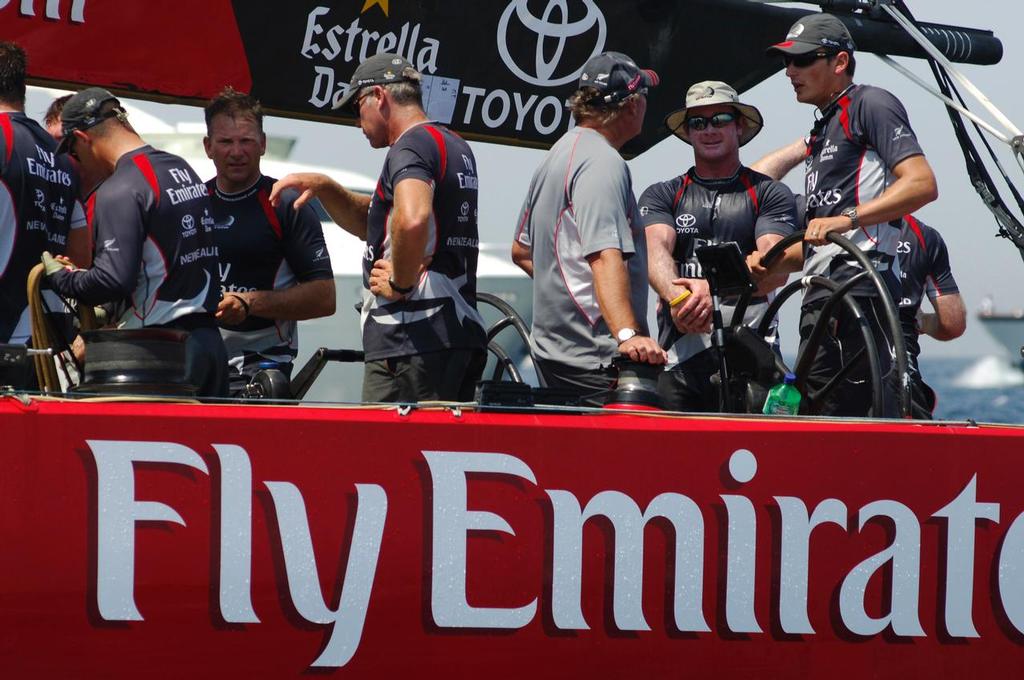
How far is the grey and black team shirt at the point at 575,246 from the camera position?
4344 mm

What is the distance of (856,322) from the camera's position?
4.64 m

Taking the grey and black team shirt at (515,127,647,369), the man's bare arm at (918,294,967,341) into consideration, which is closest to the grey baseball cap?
the grey and black team shirt at (515,127,647,369)

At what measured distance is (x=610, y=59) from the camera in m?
4.43

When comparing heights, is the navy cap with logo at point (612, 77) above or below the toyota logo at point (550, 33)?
below

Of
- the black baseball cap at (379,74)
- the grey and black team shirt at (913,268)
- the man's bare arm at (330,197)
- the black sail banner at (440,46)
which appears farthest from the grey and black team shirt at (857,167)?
the man's bare arm at (330,197)

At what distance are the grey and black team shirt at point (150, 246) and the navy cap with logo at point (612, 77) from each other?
122 centimetres

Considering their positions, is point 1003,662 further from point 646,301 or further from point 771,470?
point 646,301

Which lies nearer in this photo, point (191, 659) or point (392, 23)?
point (191, 659)

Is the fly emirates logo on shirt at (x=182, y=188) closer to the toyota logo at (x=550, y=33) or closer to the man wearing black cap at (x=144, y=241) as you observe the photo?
the man wearing black cap at (x=144, y=241)

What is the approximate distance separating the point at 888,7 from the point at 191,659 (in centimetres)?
407

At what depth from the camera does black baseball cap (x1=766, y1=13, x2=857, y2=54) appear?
486 cm

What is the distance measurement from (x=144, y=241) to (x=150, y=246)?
0.03 m

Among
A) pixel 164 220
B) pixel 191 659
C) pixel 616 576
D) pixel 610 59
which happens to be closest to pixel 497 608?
pixel 616 576

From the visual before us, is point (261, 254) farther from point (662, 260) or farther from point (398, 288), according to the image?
point (662, 260)
